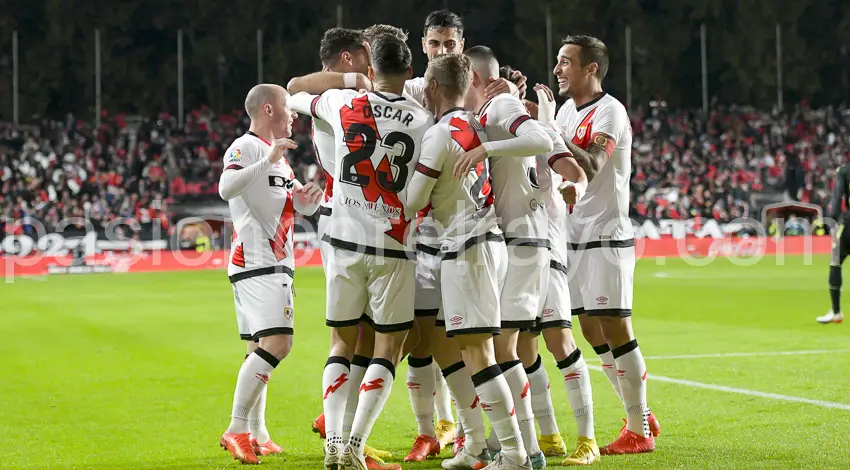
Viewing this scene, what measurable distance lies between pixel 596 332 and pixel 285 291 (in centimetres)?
207

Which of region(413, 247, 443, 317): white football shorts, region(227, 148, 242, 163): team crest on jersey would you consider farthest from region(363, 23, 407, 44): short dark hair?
region(413, 247, 443, 317): white football shorts

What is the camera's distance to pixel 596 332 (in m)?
6.71

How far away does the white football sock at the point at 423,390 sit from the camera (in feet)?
20.0

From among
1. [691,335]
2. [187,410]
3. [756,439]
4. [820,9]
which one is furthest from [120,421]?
[820,9]

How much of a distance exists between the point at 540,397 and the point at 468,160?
1715 millimetres

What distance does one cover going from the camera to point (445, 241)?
5266mm

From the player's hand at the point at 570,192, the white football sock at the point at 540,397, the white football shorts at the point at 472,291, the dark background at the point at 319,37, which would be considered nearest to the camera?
the white football shorts at the point at 472,291

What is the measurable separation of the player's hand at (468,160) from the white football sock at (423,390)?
1.46 meters

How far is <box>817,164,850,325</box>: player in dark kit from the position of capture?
13.1 metres

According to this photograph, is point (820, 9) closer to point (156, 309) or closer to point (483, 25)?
point (483, 25)

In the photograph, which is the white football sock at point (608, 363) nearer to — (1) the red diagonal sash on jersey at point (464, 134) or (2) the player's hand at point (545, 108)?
(2) the player's hand at point (545, 108)

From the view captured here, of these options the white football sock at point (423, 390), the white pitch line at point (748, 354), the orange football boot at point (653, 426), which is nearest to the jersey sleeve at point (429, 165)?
the white football sock at point (423, 390)

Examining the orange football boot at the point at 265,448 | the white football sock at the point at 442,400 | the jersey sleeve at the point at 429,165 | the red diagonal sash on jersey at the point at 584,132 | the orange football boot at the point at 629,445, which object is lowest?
the orange football boot at the point at 265,448

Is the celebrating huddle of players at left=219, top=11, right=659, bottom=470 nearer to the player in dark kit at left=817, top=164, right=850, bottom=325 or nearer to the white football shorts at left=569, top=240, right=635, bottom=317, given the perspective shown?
the white football shorts at left=569, top=240, right=635, bottom=317
